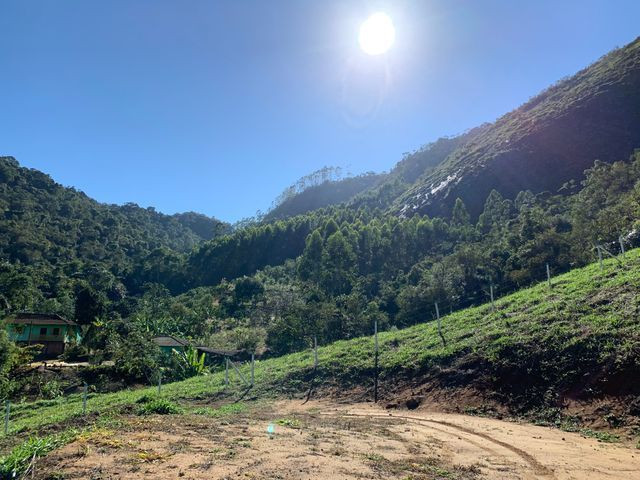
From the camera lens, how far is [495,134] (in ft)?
323

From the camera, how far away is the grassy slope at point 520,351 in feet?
35.1

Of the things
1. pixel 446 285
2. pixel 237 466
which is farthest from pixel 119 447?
pixel 446 285

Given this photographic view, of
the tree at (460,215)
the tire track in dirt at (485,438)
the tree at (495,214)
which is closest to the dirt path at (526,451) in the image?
the tire track in dirt at (485,438)

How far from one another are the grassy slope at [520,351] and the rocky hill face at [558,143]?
204ft

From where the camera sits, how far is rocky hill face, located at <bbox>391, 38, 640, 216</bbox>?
71438 millimetres

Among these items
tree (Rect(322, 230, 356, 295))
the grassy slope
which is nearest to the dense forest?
tree (Rect(322, 230, 356, 295))

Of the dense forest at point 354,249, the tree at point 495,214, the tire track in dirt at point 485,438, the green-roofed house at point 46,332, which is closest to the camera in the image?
the tire track in dirt at point 485,438

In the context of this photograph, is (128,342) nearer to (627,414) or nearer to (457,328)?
(457,328)

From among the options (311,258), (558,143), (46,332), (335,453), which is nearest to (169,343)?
(46,332)

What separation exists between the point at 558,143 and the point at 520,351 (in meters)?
74.4

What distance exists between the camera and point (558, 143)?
75.7 meters

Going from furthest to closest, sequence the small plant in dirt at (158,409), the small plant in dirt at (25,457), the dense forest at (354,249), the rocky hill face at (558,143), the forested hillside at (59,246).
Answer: the rocky hill face at (558,143) → the forested hillside at (59,246) → the dense forest at (354,249) → the small plant in dirt at (158,409) → the small plant in dirt at (25,457)

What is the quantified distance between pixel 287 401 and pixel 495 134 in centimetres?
9559

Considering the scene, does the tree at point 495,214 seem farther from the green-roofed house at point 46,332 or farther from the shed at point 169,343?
the green-roofed house at point 46,332
